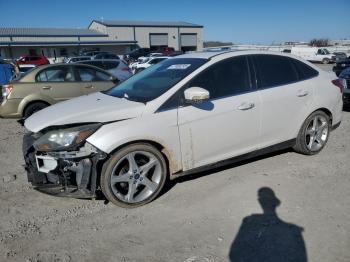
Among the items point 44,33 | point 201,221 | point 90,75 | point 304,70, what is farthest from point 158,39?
point 201,221

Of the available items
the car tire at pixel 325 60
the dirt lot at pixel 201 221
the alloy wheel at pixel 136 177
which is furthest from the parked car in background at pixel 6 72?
the car tire at pixel 325 60

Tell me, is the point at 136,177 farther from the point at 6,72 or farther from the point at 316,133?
the point at 6,72

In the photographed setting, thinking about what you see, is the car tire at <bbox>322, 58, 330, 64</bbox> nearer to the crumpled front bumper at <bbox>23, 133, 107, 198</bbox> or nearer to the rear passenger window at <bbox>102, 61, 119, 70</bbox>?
the rear passenger window at <bbox>102, 61, 119, 70</bbox>

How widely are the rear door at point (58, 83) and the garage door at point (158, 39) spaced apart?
54107mm

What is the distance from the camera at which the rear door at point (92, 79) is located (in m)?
8.24

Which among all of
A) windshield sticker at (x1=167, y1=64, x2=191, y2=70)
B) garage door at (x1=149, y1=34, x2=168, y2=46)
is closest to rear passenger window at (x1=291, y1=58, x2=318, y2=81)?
windshield sticker at (x1=167, y1=64, x2=191, y2=70)

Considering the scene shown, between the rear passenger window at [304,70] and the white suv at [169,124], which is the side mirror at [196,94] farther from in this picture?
the rear passenger window at [304,70]

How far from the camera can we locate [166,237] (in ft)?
10.4

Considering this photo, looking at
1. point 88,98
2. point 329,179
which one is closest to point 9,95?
point 88,98

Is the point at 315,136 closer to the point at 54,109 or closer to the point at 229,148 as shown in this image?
the point at 229,148

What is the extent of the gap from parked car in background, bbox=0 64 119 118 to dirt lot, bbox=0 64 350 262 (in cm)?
320

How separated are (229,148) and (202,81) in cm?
91

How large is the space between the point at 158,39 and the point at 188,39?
6266 millimetres

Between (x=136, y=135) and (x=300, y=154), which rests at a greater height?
(x=136, y=135)
